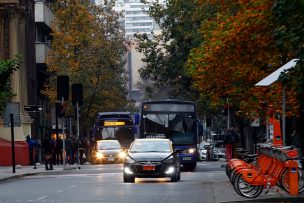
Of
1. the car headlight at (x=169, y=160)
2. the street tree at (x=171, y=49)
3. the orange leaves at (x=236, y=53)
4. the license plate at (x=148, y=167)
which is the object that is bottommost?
the license plate at (x=148, y=167)

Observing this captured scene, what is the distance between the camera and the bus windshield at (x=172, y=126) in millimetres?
42500

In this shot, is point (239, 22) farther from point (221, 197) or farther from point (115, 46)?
point (115, 46)

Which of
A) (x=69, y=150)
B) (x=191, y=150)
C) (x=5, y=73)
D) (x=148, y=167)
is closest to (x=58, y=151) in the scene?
(x=69, y=150)

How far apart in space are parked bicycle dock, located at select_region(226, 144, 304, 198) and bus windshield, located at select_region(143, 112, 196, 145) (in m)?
19.3

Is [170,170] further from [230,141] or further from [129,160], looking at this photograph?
[230,141]

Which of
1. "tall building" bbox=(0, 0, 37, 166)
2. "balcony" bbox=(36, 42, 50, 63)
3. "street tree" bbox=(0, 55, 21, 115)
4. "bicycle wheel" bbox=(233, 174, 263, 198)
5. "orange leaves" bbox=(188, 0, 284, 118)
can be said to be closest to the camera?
"bicycle wheel" bbox=(233, 174, 263, 198)

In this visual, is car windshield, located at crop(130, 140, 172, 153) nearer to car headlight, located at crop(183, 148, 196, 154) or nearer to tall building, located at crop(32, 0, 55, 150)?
car headlight, located at crop(183, 148, 196, 154)

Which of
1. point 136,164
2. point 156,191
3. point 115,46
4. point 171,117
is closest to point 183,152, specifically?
point 171,117

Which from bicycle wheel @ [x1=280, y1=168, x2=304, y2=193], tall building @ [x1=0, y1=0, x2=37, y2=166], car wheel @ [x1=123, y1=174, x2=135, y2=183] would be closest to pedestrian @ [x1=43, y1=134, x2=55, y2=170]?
tall building @ [x1=0, y1=0, x2=37, y2=166]

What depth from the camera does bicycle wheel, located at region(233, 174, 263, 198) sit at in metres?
21.8

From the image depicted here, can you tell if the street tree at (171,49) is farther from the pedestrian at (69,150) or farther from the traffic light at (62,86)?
the traffic light at (62,86)

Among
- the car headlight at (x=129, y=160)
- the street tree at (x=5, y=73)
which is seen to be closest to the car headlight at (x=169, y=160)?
the car headlight at (x=129, y=160)

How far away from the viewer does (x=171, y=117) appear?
140 feet

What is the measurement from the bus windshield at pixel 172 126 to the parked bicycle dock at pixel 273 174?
19.3 metres
